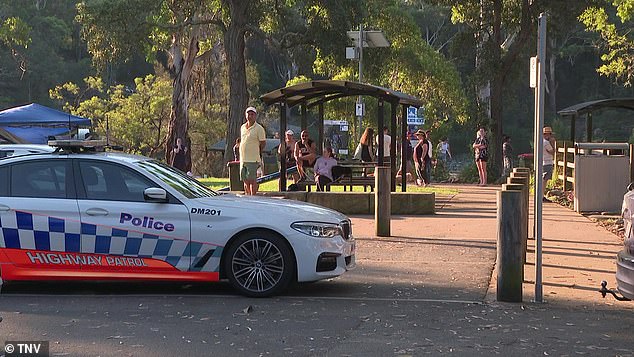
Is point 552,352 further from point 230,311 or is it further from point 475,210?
point 475,210

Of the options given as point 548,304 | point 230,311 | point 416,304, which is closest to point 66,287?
point 230,311

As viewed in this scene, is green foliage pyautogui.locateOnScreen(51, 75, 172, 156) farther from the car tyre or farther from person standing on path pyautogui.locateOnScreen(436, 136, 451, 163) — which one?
the car tyre

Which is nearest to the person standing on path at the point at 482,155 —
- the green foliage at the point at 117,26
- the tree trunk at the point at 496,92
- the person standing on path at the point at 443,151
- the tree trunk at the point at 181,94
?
the tree trunk at the point at 496,92

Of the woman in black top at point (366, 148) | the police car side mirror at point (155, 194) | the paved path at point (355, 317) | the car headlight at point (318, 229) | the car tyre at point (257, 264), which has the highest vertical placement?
the woman in black top at point (366, 148)

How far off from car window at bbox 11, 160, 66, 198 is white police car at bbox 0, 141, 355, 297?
73 millimetres

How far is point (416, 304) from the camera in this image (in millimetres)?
9156

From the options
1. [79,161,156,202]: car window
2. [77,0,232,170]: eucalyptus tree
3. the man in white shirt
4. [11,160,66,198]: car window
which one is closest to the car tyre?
[79,161,156,202]: car window

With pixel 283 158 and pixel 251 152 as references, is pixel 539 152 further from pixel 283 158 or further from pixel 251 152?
pixel 283 158

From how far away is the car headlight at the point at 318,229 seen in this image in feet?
30.6

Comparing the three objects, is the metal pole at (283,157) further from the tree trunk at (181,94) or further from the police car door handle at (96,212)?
the tree trunk at (181,94)

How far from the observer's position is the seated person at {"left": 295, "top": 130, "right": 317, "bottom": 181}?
20250mm

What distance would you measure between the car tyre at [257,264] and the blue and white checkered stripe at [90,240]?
175 mm

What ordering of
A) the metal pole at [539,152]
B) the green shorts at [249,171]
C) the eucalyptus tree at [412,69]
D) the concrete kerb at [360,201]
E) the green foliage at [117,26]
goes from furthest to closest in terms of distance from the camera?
the eucalyptus tree at [412,69]
the green foliage at [117,26]
the concrete kerb at [360,201]
the green shorts at [249,171]
the metal pole at [539,152]

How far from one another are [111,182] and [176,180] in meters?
0.71
